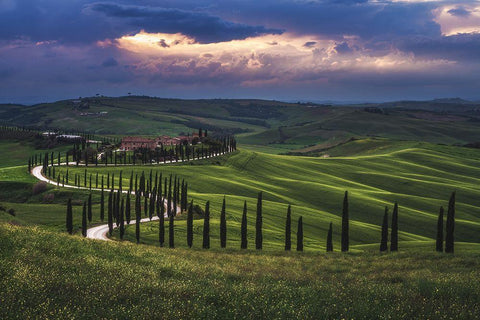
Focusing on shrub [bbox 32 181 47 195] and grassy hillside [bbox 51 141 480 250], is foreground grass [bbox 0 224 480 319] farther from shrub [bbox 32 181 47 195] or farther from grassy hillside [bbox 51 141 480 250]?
shrub [bbox 32 181 47 195]

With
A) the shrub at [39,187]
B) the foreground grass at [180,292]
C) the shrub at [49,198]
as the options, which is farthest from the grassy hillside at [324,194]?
the foreground grass at [180,292]

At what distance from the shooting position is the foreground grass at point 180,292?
810 inches

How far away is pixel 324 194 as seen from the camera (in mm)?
131750

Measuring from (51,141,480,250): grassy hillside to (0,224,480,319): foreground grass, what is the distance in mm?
43321

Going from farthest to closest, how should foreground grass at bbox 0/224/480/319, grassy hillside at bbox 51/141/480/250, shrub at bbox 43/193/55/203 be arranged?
shrub at bbox 43/193/55/203, grassy hillside at bbox 51/141/480/250, foreground grass at bbox 0/224/480/319

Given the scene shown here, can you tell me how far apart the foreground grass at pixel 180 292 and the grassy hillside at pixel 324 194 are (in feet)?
142

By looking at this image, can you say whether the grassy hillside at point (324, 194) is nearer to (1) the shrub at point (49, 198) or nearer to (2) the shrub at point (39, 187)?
(1) the shrub at point (49, 198)

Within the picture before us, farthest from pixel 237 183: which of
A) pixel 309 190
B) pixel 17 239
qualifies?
pixel 17 239

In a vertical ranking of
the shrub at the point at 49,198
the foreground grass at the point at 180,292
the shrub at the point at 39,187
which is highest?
the foreground grass at the point at 180,292

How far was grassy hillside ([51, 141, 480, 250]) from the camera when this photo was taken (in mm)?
91688

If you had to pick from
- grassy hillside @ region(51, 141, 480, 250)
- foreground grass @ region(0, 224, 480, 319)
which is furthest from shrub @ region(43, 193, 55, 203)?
foreground grass @ region(0, 224, 480, 319)

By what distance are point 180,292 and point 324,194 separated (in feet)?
369

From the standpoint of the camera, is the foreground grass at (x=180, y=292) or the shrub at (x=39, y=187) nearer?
the foreground grass at (x=180, y=292)

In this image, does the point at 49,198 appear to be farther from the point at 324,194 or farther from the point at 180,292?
the point at 180,292
